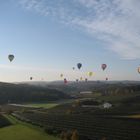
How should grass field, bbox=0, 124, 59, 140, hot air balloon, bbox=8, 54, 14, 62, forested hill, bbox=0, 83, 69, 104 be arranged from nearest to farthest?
1. grass field, bbox=0, 124, 59, 140
2. hot air balloon, bbox=8, 54, 14, 62
3. forested hill, bbox=0, 83, 69, 104

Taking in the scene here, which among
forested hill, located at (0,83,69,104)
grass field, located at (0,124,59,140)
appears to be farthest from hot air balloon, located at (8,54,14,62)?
forested hill, located at (0,83,69,104)

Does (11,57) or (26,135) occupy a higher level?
(11,57)

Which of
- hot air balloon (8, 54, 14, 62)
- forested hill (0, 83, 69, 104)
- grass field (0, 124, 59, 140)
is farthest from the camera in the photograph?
forested hill (0, 83, 69, 104)

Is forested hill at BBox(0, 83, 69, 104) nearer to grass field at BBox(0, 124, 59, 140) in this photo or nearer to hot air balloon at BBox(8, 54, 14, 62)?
hot air balloon at BBox(8, 54, 14, 62)

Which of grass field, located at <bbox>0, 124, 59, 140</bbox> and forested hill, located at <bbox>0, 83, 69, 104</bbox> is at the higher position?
forested hill, located at <bbox>0, 83, 69, 104</bbox>

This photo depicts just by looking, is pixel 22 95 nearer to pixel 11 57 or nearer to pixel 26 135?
pixel 11 57

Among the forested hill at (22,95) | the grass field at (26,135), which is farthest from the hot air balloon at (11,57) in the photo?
the forested hill at (22,95)

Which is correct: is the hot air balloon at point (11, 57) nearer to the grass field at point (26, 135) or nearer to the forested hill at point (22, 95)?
the grass field at point (26, 135)

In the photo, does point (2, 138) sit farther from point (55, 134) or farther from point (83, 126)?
point (83, 126)

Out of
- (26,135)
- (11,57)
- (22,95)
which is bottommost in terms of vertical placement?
(26,135)

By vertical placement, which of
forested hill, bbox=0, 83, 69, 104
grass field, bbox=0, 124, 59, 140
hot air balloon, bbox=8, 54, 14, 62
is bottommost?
grass field, bbox=0, 124, 59, 140

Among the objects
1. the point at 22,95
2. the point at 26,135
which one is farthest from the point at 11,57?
the point at 22,95
